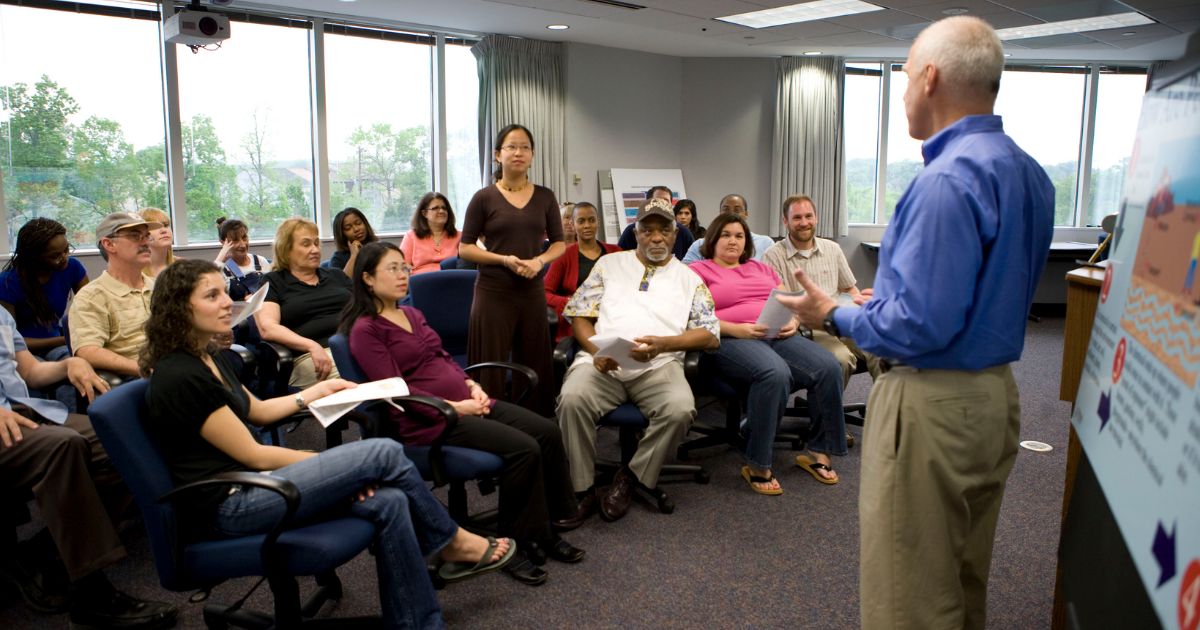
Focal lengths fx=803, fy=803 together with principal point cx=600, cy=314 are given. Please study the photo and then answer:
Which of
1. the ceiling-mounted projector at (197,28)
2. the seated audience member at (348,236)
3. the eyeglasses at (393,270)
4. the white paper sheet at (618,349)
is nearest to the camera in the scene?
the eyeglasses at (393,270)

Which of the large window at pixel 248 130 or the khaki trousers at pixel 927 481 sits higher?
the large window at pixel 248 130

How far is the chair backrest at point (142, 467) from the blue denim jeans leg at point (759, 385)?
2229 millimetres

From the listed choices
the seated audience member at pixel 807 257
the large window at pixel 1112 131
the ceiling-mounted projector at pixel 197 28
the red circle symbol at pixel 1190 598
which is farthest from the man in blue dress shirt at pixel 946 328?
the large window at pixel 1112 131

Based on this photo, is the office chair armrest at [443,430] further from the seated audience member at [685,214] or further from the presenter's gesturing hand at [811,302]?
the seated audience member at [685,214]

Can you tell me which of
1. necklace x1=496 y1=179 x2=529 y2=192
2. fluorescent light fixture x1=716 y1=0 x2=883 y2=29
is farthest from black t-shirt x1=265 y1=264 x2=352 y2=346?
fluorescent light fixture x1=716 y1=0 x2=883 y2=29

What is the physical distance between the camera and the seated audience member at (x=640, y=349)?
124 inches

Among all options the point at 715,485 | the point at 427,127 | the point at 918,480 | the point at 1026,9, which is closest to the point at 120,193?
the point at 427,127

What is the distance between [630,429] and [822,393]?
2.99 ft

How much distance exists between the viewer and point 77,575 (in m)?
2.25

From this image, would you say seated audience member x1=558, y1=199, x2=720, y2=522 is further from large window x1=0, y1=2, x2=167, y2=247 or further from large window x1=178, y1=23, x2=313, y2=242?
large window x1=0, y1=2, x2=167, y2=247

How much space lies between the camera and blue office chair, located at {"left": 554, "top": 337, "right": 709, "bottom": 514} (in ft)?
10.5

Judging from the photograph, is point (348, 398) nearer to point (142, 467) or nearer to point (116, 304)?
point (142, 467)

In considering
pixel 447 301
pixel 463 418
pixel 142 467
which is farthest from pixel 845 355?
pixel 142 467

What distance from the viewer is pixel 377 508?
2.11m
